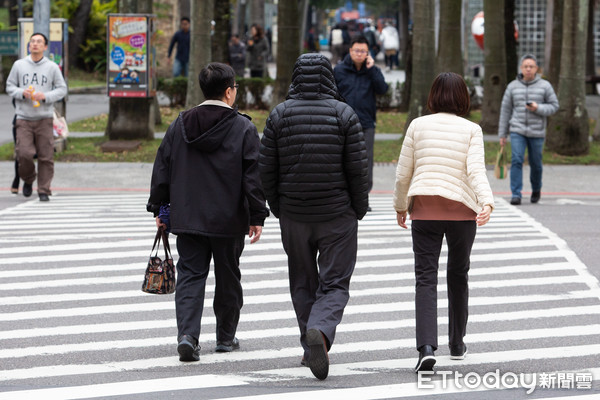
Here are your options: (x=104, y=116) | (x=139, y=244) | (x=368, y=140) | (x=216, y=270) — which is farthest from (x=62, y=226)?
(x=104, y=116)

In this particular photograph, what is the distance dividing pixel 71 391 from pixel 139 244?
5075 millimetres

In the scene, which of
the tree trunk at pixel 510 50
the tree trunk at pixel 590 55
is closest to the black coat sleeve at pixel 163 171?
the tree trunk at pixel 510 50

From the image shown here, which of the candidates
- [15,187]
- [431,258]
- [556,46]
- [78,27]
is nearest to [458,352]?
[431,258]

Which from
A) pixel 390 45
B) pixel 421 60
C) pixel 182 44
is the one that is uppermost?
→ pixel 390 45

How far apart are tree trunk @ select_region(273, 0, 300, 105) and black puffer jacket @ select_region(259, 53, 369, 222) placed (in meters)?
16.1

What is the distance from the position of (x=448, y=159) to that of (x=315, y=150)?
74 centimetres

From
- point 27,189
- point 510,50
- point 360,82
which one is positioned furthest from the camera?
point 510,50

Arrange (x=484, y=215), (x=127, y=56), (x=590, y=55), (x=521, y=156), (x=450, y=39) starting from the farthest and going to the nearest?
(x=590, y=55), (x=450, y=39), (x=127, y=56), (x=521, y=156), (x=484, y=215)

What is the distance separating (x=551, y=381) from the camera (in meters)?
6.14

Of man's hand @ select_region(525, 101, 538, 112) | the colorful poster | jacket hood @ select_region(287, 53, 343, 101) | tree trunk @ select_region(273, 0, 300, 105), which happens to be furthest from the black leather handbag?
tree trunk @ select_region(273, 0, 300, 105)

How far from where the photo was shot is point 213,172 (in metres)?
6.53

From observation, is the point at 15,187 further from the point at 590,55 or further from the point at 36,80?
the point at 590,55

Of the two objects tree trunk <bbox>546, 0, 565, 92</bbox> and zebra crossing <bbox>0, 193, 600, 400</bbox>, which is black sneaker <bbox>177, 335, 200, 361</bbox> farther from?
tree trunk <bbox>546, 0, 565, 92</bbox>

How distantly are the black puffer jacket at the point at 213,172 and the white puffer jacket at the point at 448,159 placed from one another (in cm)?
92
